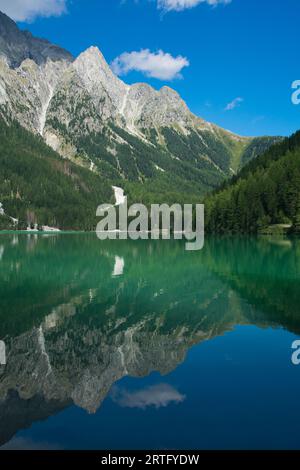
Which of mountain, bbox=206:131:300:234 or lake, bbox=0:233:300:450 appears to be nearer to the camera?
lake, bbox=0:233:300:450

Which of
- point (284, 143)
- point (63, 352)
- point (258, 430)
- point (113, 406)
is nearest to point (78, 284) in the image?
point (63, 352)

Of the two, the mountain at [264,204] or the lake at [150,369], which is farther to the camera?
the mountain at [264,204]

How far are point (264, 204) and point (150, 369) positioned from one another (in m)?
127

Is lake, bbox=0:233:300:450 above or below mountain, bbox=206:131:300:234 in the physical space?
below

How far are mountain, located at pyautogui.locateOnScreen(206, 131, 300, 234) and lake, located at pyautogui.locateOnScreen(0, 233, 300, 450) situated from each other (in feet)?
321

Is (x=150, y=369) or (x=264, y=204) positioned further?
(x=264, y=204)

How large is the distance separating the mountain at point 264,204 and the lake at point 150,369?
97884mm

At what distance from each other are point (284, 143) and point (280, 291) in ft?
514

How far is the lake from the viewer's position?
11047mm

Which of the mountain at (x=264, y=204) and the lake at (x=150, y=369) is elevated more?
the mountain at (x=264, y=204)

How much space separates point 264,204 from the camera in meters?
137

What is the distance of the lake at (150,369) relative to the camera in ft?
36.2

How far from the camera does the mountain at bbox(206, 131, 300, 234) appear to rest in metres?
126

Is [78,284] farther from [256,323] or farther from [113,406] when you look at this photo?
[113,406]
